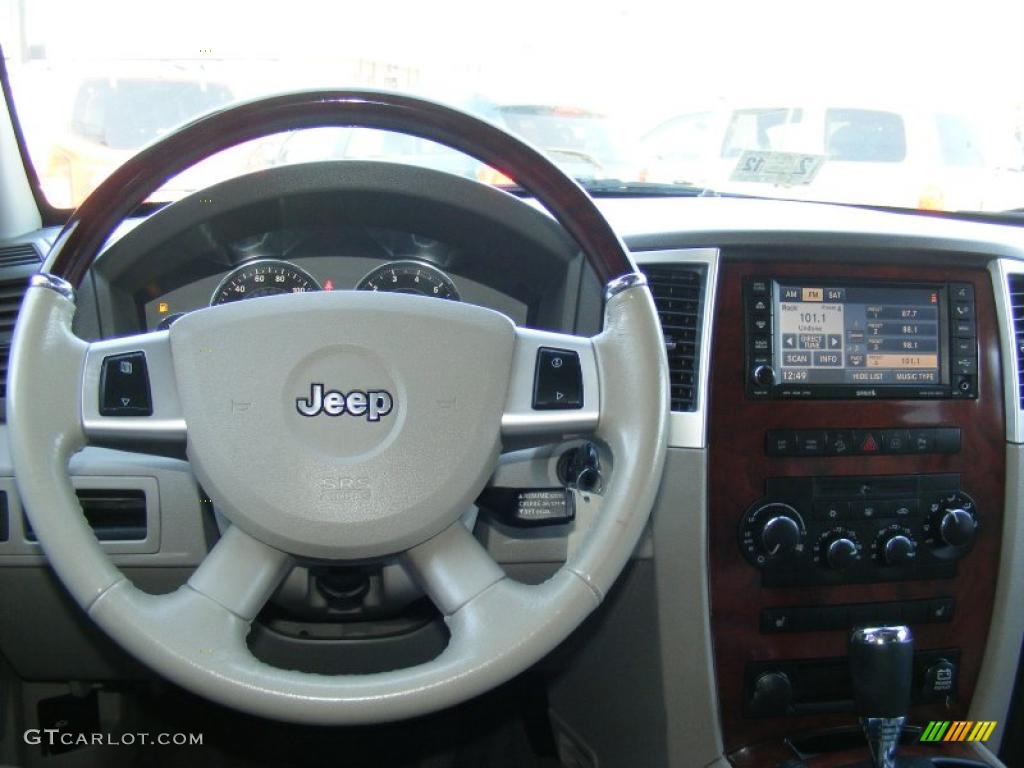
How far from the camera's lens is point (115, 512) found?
1.69 metres

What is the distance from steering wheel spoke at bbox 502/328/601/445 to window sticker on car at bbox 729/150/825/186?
1.15 metres

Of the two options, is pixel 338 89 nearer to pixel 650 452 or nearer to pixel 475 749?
pixel 650 452

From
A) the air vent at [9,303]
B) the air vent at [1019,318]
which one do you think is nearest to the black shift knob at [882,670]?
the air vent at [1019,318]

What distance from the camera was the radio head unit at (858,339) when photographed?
1896 mm

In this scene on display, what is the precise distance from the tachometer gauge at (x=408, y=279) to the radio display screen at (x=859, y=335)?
589 mm

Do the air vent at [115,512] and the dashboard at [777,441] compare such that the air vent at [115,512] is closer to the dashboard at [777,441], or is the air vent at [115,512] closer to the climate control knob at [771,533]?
the dashboard at [777,441]

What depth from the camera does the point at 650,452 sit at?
1347 millimetres

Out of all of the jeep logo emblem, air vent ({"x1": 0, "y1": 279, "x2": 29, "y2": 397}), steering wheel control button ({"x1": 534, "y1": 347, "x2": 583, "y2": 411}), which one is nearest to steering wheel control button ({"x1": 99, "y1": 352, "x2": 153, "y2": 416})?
the jeep logo emblem

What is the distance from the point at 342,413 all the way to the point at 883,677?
96 cm

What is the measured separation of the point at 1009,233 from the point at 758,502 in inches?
30.3

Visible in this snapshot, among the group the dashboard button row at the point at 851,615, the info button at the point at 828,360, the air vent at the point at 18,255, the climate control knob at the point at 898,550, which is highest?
the air vent at the point at 18,255

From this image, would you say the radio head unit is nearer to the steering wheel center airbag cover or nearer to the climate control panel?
the climate control panel

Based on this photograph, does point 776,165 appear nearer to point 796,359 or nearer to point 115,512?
point 796,359

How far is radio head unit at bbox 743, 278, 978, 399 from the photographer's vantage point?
6.22ft
